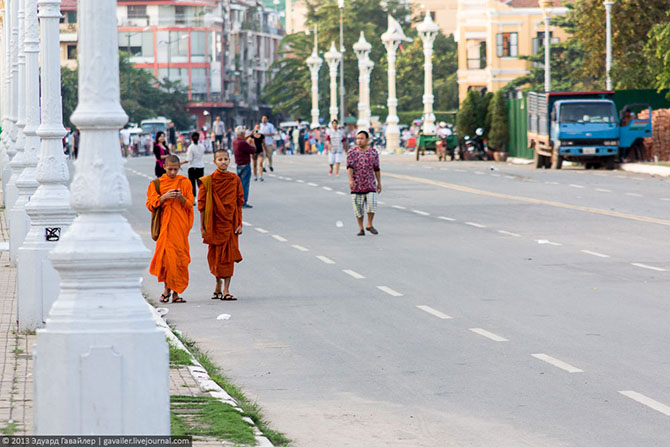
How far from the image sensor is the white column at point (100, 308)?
6.06 meters

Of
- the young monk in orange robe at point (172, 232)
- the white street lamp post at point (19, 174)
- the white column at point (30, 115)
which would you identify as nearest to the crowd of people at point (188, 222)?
the young monk in orange robe at point (172, 232)

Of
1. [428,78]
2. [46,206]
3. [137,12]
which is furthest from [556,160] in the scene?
[137,12]

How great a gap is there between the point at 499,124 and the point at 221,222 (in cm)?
4326

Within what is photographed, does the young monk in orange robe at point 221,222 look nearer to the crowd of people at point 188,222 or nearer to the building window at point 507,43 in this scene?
the crowd of people at point 188,222

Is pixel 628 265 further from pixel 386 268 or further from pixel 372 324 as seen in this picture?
pixel 372 324

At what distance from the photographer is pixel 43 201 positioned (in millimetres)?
12023

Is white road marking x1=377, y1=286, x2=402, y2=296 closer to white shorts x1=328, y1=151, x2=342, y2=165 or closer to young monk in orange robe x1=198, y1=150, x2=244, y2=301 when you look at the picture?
young monk in orange robe x1=198, y1=150, x2=244, y2=301

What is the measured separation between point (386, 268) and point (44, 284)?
22.2ft

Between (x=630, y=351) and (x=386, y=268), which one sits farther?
(x=386, y=268)

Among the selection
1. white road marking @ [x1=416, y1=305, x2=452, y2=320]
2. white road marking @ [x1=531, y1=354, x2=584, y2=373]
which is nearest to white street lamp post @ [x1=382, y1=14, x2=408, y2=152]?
white road marking @ [x1=416, y1=305, x2=452, y2=320]

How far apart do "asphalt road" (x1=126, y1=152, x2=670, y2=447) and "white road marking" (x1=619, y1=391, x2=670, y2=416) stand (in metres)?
0.01

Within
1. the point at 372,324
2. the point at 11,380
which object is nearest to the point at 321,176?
the point at 372,324

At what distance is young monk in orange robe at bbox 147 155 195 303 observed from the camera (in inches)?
579

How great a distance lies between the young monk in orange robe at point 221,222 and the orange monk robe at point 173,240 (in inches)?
12.3
